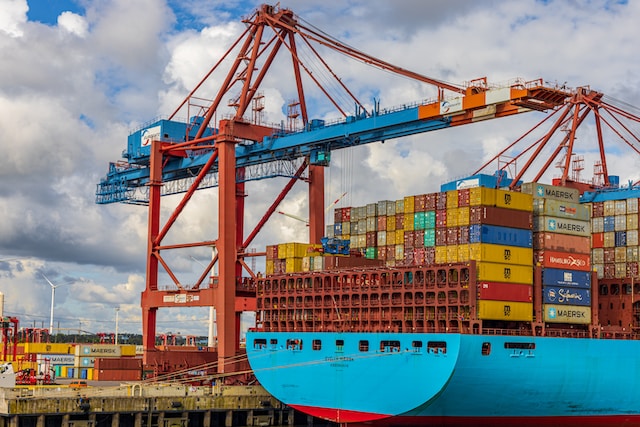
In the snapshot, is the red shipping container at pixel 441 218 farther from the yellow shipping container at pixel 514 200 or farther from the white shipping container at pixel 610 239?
the white shipping container at pixel 610 239

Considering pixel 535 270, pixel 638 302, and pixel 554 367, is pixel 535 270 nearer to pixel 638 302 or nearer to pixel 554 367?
pixel 554 367

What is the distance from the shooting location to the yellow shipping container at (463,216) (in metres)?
48.8

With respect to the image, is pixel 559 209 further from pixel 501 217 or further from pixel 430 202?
pixel 430 202

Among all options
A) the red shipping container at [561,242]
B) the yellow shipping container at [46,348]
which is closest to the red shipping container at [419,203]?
the red shipping container at [561,242]

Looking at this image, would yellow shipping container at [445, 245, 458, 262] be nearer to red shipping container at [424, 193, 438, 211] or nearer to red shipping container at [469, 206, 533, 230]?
red shipping container at [469, 206, 533, 230]

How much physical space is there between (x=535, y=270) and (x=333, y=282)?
11712 mm

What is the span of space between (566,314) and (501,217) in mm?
6711

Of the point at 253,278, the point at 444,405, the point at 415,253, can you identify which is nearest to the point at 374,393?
the point at 444,405

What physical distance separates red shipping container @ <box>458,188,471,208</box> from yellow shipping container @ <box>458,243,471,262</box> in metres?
2.38

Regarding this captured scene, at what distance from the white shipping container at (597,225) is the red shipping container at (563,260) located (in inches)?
267

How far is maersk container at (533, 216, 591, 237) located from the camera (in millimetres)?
50438

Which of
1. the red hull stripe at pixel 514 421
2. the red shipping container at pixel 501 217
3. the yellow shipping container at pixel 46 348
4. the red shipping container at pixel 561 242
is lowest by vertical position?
the red hull stripe at pixel 514 421

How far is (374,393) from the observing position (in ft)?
163

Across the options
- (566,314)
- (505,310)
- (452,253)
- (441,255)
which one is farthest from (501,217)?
(566,314)
